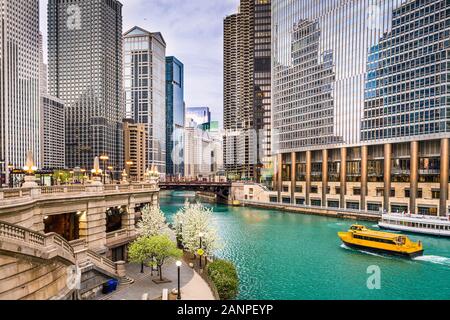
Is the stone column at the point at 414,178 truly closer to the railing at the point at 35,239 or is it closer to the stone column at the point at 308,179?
the stone column at the point at 308,179

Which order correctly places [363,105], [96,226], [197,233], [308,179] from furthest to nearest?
[308,179] → [363,105] → [197,233] → [96,226]

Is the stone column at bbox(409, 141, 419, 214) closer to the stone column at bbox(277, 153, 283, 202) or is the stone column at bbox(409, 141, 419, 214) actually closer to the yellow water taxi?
the yellow water taxi

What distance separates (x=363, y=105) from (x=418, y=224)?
46.3 m

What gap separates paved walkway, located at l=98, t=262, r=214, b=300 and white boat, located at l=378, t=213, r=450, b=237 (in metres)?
54.9

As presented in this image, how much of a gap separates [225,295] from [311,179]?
94262 mm

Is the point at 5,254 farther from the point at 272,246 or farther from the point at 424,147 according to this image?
the point at 424,147

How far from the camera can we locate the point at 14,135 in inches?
7726

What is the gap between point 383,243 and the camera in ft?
166

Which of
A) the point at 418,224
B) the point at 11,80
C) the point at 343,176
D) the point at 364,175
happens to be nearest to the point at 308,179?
the point at 343,176

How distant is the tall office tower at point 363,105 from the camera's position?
277 feet

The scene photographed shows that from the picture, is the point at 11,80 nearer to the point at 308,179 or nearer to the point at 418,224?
the point at 308,179

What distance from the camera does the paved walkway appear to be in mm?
25422

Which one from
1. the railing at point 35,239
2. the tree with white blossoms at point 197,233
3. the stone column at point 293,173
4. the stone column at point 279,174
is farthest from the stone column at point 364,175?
the railing at point 35,239

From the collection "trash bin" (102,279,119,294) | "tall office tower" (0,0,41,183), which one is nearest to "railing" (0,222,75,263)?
"trash bin" (102,279,119,294)
